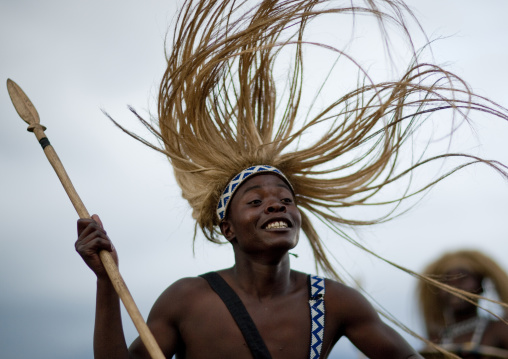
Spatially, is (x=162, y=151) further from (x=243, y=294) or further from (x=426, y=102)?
(x=426, y=102)

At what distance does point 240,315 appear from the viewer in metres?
3.98

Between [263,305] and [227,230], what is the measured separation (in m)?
0.51

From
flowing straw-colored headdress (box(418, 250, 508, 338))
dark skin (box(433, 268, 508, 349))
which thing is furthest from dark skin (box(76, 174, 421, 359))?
flowing straw-colored headdress (box(418, 250, 508, 338))

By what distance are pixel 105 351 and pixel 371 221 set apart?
203cm

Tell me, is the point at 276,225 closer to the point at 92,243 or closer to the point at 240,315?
the point at 240,315

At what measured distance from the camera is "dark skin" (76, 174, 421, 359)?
3.94 m

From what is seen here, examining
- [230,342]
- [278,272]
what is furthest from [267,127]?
[230,342]

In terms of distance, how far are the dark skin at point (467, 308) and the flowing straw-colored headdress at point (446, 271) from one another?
6cm

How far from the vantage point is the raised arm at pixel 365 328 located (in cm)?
410

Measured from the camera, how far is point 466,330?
614cm

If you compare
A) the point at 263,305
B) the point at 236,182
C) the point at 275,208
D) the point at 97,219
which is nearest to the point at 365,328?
the point at 263,305

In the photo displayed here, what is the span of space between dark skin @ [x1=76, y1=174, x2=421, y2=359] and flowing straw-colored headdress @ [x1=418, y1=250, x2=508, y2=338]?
2.20m

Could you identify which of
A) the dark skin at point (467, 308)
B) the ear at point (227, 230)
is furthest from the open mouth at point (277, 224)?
the dark skin at point (467, 308)

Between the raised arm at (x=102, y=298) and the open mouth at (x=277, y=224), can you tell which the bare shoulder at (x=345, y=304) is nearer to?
the open mouth at (x=277, y=224)
